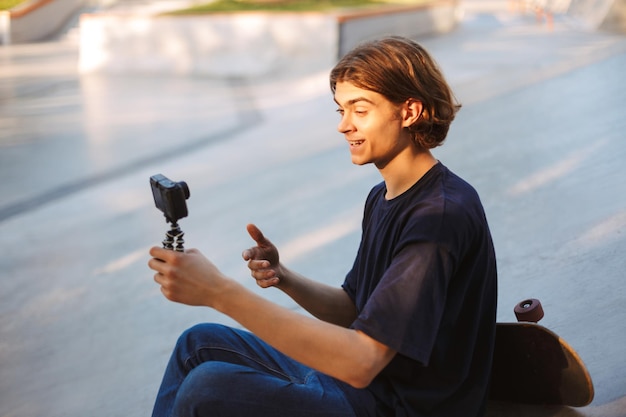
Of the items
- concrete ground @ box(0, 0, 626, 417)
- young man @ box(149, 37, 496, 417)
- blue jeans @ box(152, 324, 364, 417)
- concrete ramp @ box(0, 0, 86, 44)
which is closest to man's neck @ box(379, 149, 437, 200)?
young man @ box(149, 37, 496, 417)

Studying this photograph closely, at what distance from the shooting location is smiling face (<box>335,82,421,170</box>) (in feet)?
6.31

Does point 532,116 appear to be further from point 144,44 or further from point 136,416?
point 144,44

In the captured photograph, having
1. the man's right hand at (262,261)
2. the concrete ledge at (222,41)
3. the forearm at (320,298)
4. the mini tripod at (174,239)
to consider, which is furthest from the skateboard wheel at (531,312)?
the concrete ledge at (222,41)

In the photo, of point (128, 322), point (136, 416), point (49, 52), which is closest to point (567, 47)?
point (128, 322)

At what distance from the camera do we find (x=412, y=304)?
1655mm

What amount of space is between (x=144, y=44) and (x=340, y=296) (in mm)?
9967

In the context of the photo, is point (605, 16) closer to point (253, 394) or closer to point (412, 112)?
point (412, 112)

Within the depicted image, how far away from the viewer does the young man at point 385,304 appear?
5.49ft

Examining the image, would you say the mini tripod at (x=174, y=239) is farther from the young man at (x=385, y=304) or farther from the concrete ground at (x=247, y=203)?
the concrete ground at (x=247, y=203)

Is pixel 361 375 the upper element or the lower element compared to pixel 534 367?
upper

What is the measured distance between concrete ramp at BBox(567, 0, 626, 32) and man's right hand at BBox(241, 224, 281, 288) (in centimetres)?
951

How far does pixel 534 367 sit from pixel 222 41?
965 cm

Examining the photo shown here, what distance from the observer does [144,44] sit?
452 inches

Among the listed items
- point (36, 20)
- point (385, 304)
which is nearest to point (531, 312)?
point (385, 304)
